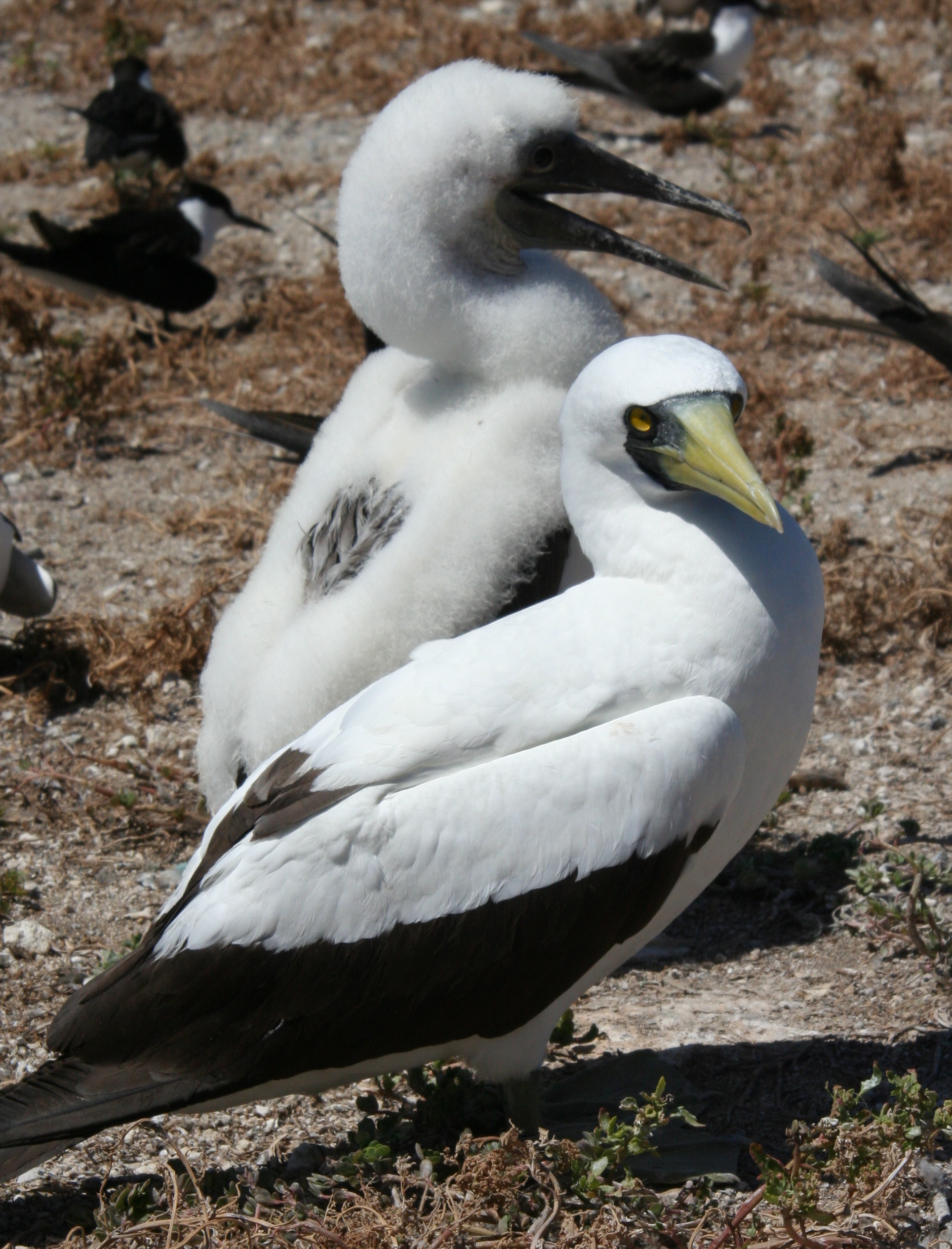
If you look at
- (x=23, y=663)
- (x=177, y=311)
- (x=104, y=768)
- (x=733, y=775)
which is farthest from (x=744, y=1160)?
(x=177, y=311)

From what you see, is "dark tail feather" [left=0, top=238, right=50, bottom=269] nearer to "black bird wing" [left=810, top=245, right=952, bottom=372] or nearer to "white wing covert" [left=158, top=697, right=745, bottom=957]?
"black bird wing" [left=810, top=245, right=952, bottom=372]

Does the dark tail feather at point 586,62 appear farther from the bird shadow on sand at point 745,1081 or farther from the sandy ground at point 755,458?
the bird shadow on sand at point 745,1081

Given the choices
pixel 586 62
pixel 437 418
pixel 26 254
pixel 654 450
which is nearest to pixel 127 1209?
pixel 654 450

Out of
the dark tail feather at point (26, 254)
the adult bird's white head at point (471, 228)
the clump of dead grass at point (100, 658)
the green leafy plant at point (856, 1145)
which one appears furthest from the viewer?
the dark tail feather at point (26, 254)

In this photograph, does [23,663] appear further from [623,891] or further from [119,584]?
[623,891]

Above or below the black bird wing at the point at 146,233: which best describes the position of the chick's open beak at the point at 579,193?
above

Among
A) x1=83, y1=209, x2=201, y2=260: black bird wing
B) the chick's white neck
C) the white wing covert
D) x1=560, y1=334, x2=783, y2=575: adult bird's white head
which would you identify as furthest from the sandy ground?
the chick's white neck

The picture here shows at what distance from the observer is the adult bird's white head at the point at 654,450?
8.26ft

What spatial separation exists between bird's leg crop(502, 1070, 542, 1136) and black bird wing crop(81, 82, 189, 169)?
6.42m

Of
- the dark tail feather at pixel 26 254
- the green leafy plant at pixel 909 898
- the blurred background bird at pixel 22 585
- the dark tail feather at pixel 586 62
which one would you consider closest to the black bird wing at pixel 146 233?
the dark tail feather at pixel 26 254

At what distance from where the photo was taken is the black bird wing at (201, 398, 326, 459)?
4344 millimetres

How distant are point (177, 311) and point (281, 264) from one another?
0.78 m

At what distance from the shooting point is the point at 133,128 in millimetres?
7758

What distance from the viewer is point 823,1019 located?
3.10 metres
